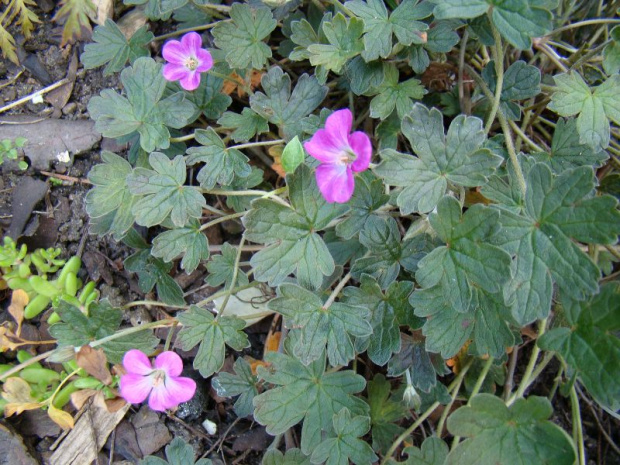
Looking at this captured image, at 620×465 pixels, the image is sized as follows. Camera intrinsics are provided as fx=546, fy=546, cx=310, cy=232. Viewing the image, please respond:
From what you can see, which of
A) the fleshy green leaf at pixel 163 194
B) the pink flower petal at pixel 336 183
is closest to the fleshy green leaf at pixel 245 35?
the fleshy green leaf at pixel 163 194

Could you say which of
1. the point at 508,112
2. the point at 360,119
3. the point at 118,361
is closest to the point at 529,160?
the point at 508,112

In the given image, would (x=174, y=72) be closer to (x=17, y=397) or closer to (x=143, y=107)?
(x=143, y=107)

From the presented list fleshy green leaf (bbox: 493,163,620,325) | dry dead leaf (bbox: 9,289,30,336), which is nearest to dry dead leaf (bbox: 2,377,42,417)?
dry dead leaf (bbox: 9,289,30,336)

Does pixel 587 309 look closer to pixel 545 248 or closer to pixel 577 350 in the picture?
pixel 577 350

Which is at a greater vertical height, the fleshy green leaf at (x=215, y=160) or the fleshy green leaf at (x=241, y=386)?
the fleshy green leaf at (x=215, y=160)

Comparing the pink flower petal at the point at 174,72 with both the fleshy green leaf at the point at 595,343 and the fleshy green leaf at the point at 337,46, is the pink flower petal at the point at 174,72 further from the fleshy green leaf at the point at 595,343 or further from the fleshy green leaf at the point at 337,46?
the fleshy green leaf at the point at 595,343
